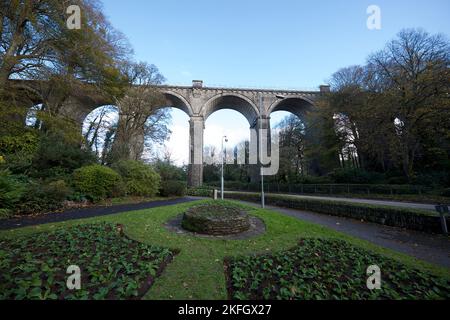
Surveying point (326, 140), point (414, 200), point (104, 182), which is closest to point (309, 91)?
point (326, 140)

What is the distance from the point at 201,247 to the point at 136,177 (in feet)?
37.7

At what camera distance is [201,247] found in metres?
4.98

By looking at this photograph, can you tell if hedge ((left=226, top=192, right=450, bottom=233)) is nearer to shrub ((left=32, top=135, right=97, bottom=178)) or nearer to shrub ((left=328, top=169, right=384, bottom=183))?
shrub ((left=328, top=169, right=384, bottom=183))

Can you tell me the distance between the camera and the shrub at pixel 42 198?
778 cm

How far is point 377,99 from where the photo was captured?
17.2m

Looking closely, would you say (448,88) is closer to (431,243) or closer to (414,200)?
(414,200)

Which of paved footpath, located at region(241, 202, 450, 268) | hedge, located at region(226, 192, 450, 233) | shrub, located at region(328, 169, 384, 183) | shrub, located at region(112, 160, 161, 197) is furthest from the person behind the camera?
shrub, located at region(328, 169, 384, 183)

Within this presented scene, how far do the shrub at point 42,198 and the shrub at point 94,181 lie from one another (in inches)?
→ 55.8

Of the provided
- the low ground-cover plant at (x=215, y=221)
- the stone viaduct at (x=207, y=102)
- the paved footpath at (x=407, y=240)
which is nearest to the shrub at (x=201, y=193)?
the stone viaduct at (x=207, y=102)

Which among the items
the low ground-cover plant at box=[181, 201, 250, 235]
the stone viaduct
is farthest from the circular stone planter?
the stone viaduct

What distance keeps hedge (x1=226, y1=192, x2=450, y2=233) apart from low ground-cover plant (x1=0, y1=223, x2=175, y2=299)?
9128 millimetres

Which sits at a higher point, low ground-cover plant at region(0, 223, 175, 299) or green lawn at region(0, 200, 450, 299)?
low ground-cover plant at region(0, 223, 175, 299)

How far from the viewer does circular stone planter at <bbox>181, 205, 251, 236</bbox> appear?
6168mm

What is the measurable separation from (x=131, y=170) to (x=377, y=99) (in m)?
22.1
